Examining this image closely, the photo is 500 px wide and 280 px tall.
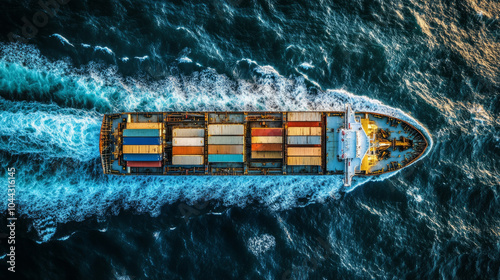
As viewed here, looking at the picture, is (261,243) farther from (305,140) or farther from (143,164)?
(143,164)

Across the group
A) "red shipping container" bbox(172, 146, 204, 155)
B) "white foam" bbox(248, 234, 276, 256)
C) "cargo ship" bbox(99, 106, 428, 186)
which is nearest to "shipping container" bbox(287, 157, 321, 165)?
"cargo ship" bbox(99, 106, 428, 186)

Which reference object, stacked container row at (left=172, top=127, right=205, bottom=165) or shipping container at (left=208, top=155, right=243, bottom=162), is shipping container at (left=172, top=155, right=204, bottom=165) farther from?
shipping container at (left=208, top=155, right=243, bottom=162)

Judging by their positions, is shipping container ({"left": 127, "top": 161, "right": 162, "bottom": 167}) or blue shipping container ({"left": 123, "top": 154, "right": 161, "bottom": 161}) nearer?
blue shipping container ({"left": 123, "top": 154, "right": 161, "bottom": 161})

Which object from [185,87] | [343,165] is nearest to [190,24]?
[185,87]

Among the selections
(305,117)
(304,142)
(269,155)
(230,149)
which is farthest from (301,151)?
(230,149)

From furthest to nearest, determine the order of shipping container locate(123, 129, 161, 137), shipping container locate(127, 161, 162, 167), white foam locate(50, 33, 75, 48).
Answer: white foam locate(50, 33, 75, 48), shipping container locate(127, 161, 162, 167), shipping container locate(123, 129, 161, 137)

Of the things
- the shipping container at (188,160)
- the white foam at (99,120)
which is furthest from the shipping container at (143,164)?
the white foam at (99,120)

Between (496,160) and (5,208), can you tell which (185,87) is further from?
(496,160)

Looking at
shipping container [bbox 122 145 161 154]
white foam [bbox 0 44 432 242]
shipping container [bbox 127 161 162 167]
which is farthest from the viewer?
white foam [bbox 0 44 432 242]
